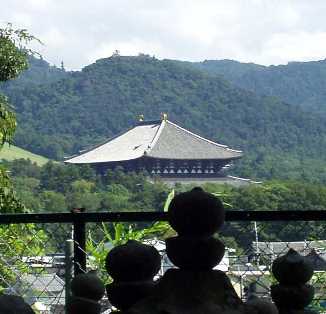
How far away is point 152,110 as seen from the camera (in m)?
98.1

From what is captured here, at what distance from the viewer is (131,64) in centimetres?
10025

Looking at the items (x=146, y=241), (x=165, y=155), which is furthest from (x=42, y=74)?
(x=146, y=241)

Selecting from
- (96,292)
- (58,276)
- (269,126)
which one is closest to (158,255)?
(96,292)

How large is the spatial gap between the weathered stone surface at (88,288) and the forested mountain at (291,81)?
124248mm

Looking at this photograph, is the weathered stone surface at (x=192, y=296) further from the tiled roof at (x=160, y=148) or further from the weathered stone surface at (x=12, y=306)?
the tiled roof at (x=160, y=148)

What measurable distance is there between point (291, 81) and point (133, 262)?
449ft

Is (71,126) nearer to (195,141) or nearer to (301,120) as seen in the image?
(301,120)

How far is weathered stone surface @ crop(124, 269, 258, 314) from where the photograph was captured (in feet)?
3.92

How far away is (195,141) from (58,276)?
53.3m

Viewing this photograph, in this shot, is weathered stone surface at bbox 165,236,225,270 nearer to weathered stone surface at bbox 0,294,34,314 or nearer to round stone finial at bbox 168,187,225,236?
round stone finial at bbox 168,187,225,236

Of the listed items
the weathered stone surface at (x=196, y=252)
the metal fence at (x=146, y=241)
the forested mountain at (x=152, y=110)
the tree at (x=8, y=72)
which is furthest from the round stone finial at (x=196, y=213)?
the forested mountain at (x=152, y=110)

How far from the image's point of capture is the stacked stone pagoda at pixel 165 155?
53.5 m

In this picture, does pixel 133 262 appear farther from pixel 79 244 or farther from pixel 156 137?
pixel 156 137

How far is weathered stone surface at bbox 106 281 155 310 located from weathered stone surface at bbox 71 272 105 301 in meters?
0.12
